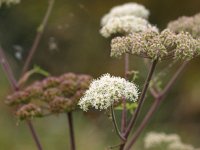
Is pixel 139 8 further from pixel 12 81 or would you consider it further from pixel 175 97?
pixel 175 97

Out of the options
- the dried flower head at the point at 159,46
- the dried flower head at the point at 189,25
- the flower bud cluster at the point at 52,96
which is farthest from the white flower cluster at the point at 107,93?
the dried flower head at the point at 189,25

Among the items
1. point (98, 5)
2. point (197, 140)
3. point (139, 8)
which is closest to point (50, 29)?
point (98, 5)

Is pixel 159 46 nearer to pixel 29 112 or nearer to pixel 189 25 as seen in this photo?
pixel 29 112

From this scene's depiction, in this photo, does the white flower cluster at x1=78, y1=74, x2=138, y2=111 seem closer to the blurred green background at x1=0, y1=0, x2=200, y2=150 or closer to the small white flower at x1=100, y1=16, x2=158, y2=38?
the small white flower at x1=100, y1=16, x2=158, y2=38

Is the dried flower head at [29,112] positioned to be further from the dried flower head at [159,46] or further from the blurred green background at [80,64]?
the blurred green background at [80,64]

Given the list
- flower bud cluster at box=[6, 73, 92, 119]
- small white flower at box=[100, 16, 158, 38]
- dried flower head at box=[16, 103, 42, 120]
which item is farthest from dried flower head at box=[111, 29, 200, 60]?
small white flower at box=[100, 16, 158, 38]

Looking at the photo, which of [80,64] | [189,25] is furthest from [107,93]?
[80,64]
